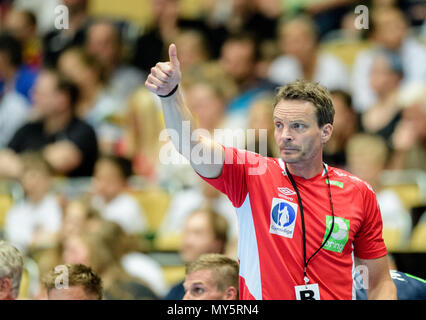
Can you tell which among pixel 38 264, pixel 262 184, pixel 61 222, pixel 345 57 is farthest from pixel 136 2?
pixel 262 184

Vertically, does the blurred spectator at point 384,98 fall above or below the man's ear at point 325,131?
above

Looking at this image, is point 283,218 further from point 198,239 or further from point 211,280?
point 198,239

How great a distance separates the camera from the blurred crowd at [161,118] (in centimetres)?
538

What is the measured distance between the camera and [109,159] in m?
6.41

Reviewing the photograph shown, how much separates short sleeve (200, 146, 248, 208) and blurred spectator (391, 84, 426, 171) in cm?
314

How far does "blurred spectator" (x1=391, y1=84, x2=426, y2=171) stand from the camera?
580cm

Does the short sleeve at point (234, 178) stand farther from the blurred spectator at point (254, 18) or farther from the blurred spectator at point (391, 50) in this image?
the blurred spectator at point (254, 18)

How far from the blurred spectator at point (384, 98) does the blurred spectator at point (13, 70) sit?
373 cm

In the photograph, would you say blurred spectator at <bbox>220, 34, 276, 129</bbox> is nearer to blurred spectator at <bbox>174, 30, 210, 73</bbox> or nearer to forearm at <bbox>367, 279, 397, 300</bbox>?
blurred spectator at <bbox>174, 30, 210, 73</bbox>

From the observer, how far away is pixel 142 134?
705 centimetres

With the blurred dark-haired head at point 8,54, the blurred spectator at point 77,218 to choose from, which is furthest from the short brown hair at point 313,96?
the blurred dark-haired head at point 8,54

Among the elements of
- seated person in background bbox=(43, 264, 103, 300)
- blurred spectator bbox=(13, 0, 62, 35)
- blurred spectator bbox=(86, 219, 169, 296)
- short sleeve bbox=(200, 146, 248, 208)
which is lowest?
blurred spectator bbox=(86, 219, 169, 296)

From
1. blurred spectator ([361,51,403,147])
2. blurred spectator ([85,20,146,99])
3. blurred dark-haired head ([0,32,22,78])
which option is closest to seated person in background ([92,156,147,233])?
blurred spectator ([85,20,146,99])
